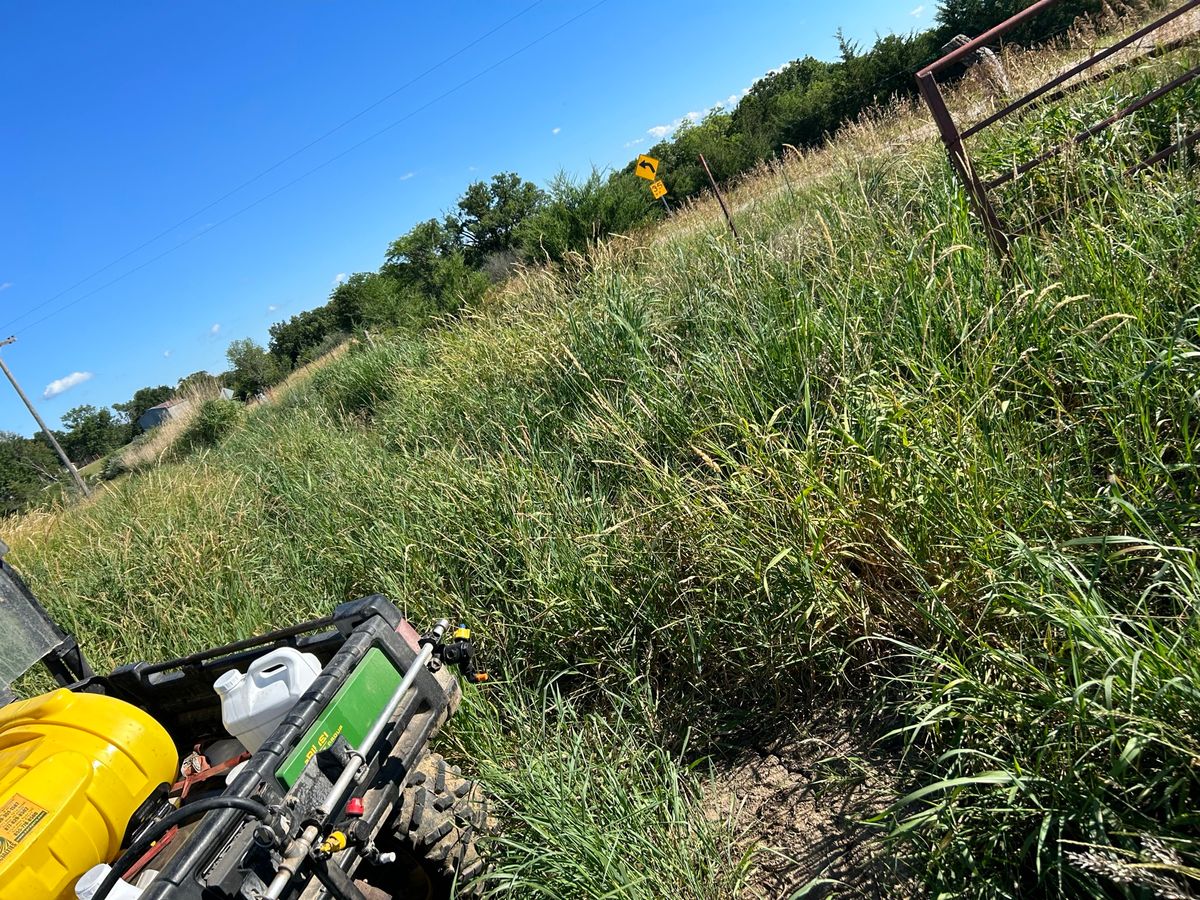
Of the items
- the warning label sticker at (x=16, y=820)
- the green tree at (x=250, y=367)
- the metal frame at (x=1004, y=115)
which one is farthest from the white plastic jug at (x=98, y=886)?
the green tree at (x=250, y=367)

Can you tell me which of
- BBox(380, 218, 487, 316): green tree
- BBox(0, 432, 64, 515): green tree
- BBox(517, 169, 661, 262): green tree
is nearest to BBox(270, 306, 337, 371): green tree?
BBox(0, 432, 64, 515): green tree

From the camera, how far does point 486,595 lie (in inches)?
160

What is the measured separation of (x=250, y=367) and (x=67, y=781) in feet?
103

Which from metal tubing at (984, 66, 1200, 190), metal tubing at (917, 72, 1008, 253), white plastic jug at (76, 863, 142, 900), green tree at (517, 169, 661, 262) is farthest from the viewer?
green tree at (517, 169, 661, 262)

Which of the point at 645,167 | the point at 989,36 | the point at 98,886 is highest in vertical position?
the point at 645,167

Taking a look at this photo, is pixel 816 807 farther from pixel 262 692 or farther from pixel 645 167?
pixel 645 167

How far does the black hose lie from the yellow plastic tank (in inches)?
7.4

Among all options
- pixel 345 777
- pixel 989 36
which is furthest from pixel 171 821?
pixel 989 36

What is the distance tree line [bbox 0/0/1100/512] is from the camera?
1112cm

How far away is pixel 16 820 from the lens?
2221mm

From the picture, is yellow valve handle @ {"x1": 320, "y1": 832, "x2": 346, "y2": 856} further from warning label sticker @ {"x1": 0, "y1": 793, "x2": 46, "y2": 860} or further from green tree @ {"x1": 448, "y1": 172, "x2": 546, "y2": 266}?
green tree @ {"x1": 448, "y1": 172, "x2": 546, "y2": 266}

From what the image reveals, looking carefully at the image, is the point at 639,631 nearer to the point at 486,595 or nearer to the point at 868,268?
the point at 486,595

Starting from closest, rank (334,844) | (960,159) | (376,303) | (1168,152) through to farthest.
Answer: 1. (334,844)
2. (1168,152)
3. (960,159)
4. (376,303)

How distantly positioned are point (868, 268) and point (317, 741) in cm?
344
